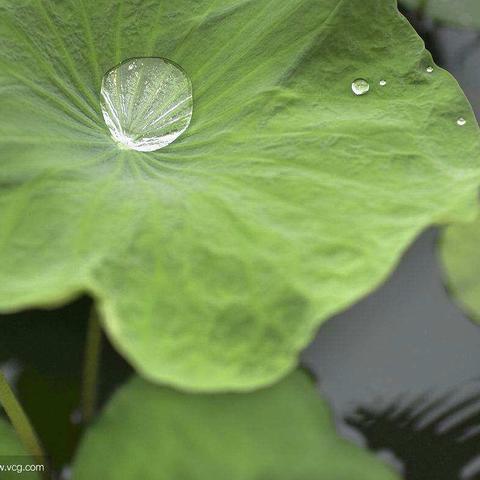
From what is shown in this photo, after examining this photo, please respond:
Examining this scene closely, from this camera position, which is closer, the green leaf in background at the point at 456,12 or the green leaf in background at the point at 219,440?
the green leaf in background at the point at 219,440

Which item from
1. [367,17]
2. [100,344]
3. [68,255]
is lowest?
[100,344]

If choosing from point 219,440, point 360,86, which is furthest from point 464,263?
point 219,440

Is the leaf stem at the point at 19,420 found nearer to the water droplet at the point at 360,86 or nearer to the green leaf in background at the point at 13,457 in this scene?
the green leaf in background at the point at 13,457

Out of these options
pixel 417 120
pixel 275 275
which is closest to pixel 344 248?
pixel 275 275

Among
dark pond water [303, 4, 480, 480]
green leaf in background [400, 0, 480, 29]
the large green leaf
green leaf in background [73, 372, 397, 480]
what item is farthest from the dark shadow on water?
green leaf in background [400, 0, 480, 29]

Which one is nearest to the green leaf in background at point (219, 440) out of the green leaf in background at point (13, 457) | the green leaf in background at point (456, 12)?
the green leaf in background at point (13, 457)

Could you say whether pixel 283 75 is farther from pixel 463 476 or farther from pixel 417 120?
pixel 463 476

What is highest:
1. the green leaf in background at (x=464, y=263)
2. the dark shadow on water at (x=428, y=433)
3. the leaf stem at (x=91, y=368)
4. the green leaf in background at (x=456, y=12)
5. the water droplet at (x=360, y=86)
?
the water droplet at (x=360, y=86)
